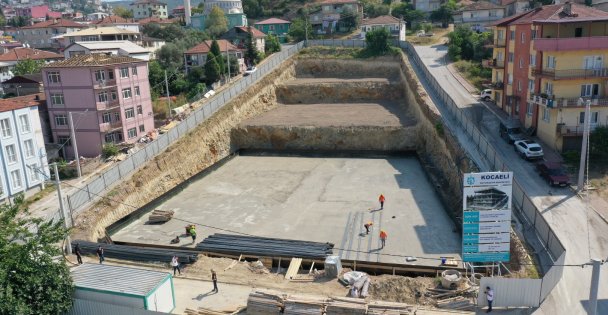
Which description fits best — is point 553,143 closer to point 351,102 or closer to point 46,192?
point 351,102

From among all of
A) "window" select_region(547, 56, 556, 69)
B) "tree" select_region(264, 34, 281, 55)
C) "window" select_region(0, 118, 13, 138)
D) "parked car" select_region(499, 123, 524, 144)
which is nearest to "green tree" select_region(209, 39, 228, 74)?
"tree" select_region(264, 34, 281, 55)

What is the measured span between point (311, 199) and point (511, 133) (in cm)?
1732

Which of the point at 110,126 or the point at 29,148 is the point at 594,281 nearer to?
the point at 29,148

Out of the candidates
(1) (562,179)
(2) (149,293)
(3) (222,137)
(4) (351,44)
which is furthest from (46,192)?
(4) (351,44)

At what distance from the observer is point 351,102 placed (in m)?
66.5

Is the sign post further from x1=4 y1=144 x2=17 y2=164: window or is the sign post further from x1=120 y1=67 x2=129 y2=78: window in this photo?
x1=120 y1=67 x2=129 y2=78: window

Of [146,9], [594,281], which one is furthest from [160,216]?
[146,9]

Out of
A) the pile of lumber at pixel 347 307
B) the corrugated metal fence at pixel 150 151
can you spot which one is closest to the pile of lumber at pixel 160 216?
the corrugated metal fence at pixel 150 151

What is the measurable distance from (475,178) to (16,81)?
57.1m

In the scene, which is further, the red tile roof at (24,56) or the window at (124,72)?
the red tile roof at (24,56)

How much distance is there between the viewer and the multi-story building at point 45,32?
116688mm

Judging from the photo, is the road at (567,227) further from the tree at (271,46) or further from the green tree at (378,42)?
the tree at (271,46)

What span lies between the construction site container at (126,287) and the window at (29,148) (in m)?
20.9

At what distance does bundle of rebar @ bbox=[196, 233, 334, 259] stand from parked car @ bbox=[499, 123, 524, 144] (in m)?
18.9
